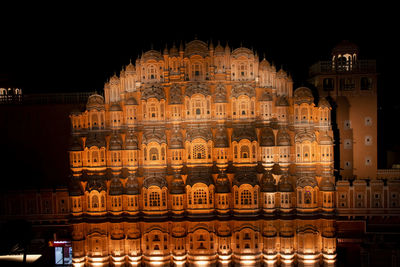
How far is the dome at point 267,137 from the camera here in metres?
25.2

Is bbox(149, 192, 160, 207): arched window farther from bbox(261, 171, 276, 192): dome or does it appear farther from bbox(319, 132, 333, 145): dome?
bbox(319, 132, 333, 145): dome

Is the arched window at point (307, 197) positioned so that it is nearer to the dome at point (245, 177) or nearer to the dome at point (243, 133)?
the dome at point (245, 177)

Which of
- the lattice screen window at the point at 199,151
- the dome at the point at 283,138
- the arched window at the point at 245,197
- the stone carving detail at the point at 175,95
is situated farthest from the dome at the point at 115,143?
the dome at the point at 283,138

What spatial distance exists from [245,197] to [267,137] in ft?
14.5

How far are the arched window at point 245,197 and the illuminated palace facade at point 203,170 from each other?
0.50 ft

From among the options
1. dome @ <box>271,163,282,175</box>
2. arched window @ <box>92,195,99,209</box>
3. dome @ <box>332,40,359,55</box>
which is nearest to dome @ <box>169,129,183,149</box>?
arched window @ <box>92,195,99,209</box>

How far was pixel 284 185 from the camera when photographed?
2486 centimetres

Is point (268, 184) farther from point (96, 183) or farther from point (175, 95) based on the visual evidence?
point (96, 183)

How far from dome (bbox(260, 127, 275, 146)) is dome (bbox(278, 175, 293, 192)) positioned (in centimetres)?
254

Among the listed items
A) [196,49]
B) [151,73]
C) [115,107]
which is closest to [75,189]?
[115,107]

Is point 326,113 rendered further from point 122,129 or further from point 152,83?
point 122,129

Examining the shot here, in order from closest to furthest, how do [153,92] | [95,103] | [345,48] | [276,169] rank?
[276,169]
[153,92]
[95,103]
[345,48]

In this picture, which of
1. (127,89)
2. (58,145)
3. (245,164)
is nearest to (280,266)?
(245,164)

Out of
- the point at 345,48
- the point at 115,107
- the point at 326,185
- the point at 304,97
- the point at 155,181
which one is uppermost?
the point at 345,48
